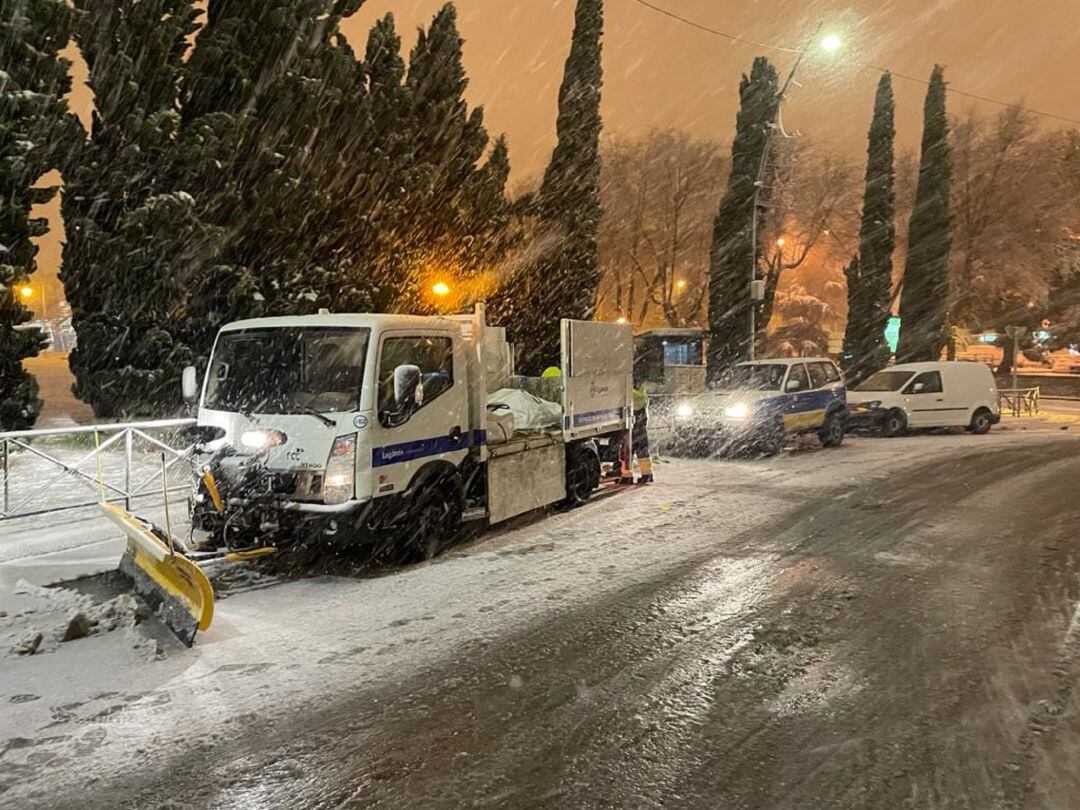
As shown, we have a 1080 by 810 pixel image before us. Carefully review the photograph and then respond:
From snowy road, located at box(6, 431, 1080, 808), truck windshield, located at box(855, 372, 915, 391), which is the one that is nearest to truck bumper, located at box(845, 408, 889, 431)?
truck windshield, located at box(855, 372, 915, 391)

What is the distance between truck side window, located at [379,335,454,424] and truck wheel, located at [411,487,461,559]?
87 centimetres

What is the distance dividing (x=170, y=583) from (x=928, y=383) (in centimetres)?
1763

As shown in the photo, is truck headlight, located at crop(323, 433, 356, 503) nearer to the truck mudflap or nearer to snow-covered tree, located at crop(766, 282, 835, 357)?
the truck mudflap

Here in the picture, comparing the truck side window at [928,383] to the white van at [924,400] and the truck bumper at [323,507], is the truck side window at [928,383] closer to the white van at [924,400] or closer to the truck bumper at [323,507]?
the white van at [924,400]

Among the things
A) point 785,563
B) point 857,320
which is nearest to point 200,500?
point 785,563

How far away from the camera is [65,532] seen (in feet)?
28.1

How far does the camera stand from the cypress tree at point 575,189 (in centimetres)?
2709

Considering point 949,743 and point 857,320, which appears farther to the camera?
point 857,320

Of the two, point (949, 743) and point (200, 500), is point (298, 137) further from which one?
point (949, 743)

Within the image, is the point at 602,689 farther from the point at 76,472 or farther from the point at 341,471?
the point at 76,472

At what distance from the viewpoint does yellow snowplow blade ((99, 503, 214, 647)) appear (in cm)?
506

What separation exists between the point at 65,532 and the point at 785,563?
24.6ft

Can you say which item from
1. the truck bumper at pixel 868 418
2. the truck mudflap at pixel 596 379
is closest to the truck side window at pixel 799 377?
the truck bumper at pixel 868 418

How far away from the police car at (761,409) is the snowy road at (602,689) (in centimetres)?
680
